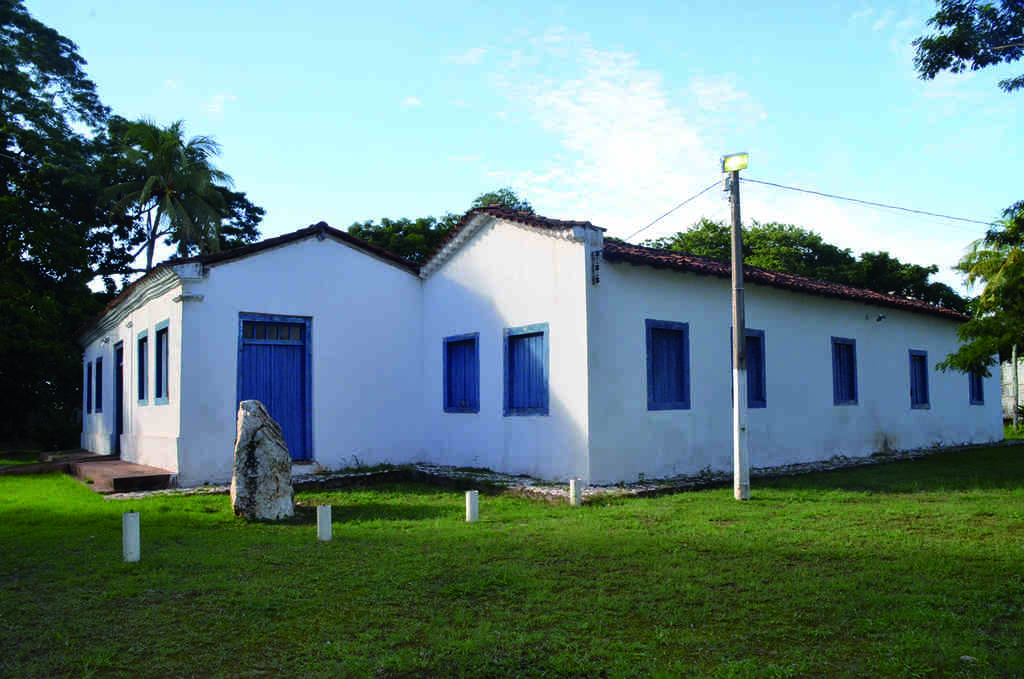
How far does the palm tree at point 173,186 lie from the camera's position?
26453 millimetres

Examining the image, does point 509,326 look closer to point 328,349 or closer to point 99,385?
point 328,349

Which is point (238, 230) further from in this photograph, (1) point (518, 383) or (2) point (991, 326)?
(2) point (991, 326)

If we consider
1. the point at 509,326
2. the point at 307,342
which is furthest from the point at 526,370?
the point at 307,342

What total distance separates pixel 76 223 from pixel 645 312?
22.0m

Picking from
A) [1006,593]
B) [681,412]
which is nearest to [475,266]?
[681,412]

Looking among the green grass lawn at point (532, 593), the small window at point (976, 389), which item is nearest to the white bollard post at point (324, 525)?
the green grass lawn at point (532, 593)

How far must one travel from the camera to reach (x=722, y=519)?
858 centimetres

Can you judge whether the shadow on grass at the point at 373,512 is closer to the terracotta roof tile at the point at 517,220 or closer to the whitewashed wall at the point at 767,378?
the whitewashed wall at the point at 767,378

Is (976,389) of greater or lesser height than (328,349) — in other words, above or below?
below

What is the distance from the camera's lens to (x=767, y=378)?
13.9 m

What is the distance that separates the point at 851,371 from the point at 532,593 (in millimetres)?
12568

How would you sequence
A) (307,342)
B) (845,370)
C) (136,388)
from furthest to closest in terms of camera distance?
(845,370), (136,388), (307,342)

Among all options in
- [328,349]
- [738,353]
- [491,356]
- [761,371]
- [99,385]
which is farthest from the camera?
[99,385]

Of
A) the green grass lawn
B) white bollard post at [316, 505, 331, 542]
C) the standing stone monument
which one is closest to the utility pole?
the green grass lawn
